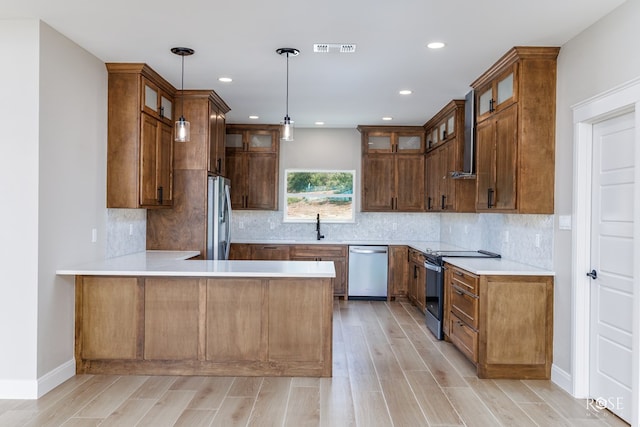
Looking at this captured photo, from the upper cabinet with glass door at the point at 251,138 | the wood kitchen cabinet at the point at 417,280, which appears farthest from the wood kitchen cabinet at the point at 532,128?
the upper cabinet with glass door at the point at 251,138

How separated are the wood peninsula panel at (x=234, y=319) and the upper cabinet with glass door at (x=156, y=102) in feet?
6.28

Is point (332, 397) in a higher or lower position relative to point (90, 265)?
lower

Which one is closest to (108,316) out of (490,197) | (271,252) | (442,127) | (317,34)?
(317,34)

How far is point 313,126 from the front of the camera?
7570 mm

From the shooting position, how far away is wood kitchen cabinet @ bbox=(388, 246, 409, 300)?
7090mm

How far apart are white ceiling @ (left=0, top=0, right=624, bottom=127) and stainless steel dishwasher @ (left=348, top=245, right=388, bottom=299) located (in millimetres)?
2672

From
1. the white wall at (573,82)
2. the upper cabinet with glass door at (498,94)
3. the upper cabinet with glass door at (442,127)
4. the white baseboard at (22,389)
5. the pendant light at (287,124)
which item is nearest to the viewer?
the white wall at (573,82)

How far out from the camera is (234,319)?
383 centimetres

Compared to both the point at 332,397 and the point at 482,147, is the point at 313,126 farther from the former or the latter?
the point at 332,397

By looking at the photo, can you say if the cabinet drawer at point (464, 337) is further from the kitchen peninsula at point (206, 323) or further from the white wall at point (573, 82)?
the kitchen peninsula at point (206, 323)

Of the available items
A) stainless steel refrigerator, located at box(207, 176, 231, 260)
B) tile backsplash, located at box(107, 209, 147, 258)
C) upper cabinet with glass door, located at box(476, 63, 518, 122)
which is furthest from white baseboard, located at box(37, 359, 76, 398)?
upper cabinet with glass door, located at box(476, 63, 518, 122)

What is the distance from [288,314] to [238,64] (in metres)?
2.27

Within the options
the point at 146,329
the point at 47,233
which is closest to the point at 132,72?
the point at 47,233

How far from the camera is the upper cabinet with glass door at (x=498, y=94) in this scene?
3.95m
